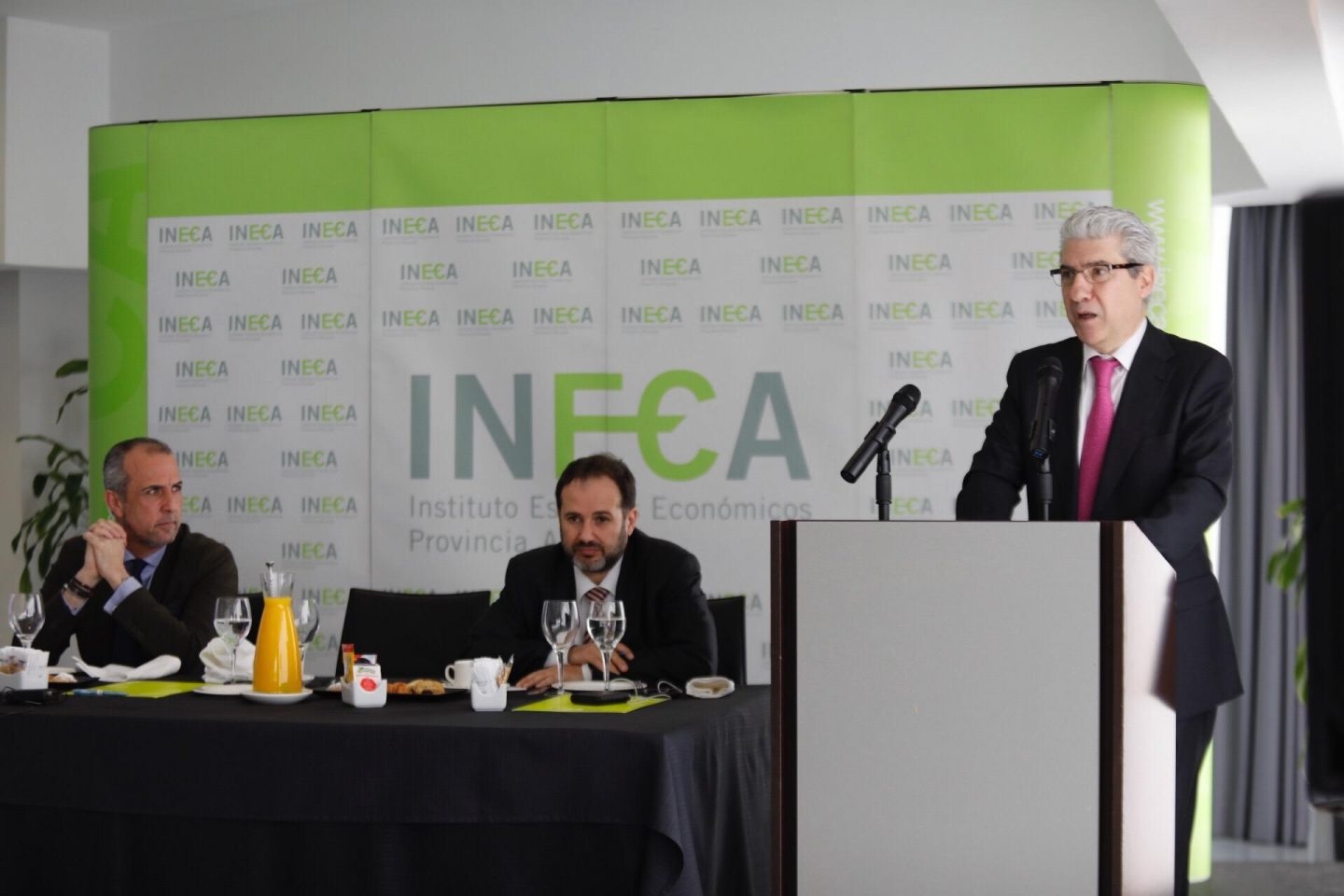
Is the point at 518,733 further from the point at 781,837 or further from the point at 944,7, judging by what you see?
the point at 944,7

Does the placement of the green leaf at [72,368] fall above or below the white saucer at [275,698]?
above

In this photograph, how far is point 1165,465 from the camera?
246cm

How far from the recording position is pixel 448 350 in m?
5.15

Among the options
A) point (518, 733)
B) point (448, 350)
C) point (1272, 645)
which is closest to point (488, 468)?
point (448, 350)

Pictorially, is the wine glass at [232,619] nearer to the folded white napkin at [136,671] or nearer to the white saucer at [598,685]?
the folded white napkin at [136,671]

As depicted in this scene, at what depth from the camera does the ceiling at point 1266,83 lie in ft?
13.1

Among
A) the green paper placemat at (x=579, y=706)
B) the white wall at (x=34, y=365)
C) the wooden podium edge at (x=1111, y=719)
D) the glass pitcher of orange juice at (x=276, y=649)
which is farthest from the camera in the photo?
the white wall at (x=34, y=365)

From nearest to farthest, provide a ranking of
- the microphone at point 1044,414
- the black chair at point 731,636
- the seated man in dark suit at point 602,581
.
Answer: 1. the microphone at point 1044,414
2. the seated man in dark suit at point 602,581
3. the black chair at point 731,636

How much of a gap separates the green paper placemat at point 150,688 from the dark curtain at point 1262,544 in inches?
162

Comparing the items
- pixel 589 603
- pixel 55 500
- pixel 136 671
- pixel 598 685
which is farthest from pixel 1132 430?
pixel 55 500

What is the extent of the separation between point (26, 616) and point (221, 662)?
42 centimetres

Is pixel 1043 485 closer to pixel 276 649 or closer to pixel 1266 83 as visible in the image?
pixel 276 649

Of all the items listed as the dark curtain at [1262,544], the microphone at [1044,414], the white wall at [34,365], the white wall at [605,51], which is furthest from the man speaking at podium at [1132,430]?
the white wall at [34,365]

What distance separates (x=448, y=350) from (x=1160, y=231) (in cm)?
237
